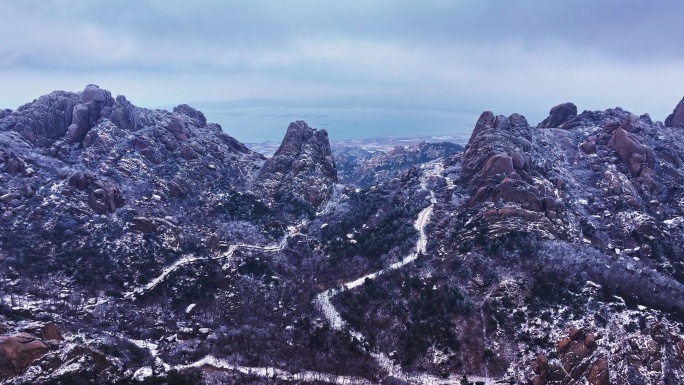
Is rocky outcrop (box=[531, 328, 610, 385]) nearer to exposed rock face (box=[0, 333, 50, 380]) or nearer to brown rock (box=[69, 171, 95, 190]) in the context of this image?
exposed rock face (box=[0, 333, 50, 380])

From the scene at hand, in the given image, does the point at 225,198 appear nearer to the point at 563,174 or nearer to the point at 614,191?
the point at 563,174

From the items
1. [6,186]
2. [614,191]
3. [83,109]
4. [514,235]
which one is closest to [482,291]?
[514,235]

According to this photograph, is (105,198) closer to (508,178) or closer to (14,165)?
(14,165)

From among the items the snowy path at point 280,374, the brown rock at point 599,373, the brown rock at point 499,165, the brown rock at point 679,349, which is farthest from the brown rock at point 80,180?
the brown rock at point 679,349

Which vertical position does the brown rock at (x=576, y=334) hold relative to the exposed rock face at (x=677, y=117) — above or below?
below

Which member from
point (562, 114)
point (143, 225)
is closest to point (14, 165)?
point (143, 225)

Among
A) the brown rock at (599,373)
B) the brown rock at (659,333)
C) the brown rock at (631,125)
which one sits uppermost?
the brown rock at (631,125)

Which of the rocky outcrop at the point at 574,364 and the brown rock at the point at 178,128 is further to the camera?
the brown rock at the point at 178,128

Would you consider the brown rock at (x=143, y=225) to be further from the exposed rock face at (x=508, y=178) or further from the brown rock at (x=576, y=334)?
the brown rock at (x=576, y=334)
